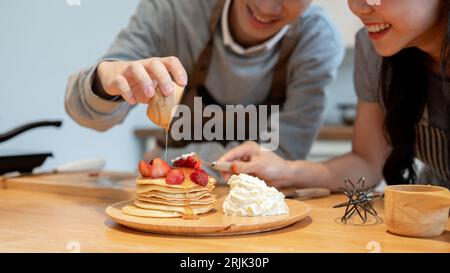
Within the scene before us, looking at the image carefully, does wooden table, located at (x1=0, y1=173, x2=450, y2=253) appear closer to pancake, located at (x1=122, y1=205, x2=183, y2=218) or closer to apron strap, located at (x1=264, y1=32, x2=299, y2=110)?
pancake, located at (x1=122, y1=205, x2=183, y2=218)

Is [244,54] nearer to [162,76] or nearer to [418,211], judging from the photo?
[162,76]

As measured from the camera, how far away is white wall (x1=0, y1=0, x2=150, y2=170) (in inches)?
62.7

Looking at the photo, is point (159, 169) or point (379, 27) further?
point (379, 27)

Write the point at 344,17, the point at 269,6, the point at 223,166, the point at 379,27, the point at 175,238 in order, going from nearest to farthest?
1. the point at 175,238
2. the point at 379,27
3. the point at 223,166
4. the point at 269,6
5. the point at 344,17

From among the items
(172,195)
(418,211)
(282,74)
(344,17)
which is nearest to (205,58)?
(282,74)

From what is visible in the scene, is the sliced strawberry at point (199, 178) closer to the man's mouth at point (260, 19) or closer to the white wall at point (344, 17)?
the man's mouth at point (260, 19)

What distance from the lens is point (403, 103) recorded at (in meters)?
1.22

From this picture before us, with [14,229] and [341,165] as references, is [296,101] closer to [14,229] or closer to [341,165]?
[341,165]

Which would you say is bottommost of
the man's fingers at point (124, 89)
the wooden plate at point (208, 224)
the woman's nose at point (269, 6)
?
the wooden plate at point (208, 224)

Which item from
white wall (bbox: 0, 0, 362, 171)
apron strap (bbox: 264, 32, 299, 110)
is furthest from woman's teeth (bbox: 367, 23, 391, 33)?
white wall (bbox: 0, 0, 362, 171)

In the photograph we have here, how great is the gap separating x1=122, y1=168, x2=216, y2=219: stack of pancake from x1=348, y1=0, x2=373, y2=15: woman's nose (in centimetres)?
41

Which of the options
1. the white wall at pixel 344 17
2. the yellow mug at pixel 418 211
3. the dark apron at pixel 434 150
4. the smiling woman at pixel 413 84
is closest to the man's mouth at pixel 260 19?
the smiling woman at pixel 413 84

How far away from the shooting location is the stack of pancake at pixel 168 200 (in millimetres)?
885

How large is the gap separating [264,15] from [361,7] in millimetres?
395
